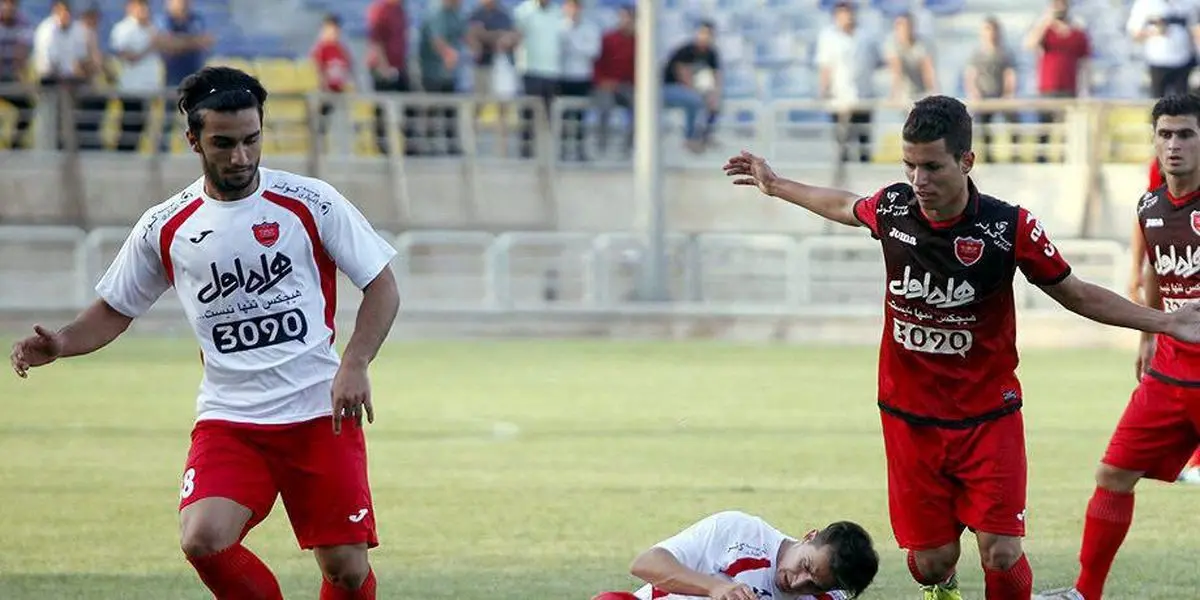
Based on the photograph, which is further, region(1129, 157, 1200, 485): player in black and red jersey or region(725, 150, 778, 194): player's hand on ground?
region(1129, 157, 1200, 485): player in black and red jersey

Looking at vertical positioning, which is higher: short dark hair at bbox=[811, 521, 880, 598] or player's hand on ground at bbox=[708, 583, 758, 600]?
short dark hair at bbox=[811, 521, 880, 598]

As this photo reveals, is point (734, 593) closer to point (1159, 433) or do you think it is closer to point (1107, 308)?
point (1107, 308)

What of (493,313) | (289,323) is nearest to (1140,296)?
(289,323)

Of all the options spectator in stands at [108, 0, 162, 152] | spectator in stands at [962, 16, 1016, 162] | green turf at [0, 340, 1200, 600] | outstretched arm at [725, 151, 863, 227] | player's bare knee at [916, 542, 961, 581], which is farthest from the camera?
spectator in stands at [962, 16, 1016, 162]

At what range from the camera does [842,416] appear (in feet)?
51.9

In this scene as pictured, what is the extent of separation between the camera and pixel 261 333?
7.27 m

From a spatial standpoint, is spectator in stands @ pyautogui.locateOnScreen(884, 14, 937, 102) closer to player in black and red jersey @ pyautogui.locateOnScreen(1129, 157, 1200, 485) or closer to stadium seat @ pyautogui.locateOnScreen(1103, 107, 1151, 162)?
stadium seat @ pyautogui.locateOnScreen(1103, 107, 1151, 162)

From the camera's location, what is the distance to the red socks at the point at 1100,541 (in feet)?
27.9

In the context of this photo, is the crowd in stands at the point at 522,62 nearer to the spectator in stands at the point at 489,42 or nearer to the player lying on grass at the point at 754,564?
the spectator in stands at the point at 489,42

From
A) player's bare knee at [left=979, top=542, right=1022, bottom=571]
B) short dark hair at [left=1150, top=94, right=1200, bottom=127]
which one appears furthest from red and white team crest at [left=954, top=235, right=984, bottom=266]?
short dark hair at [left=1150, top=94, right=1200, bottom=127]

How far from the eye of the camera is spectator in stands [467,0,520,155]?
25.0 m

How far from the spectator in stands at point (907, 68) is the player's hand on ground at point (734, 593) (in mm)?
18101

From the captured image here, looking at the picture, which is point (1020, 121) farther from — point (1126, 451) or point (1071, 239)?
point (1126, 451)

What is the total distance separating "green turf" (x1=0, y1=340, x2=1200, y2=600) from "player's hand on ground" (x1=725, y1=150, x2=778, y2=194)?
6.14ft
